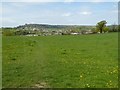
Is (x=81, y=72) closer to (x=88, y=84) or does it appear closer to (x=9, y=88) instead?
(x=88, y=84)

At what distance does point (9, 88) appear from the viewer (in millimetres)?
11734

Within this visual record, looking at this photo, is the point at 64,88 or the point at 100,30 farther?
the point at 100,30

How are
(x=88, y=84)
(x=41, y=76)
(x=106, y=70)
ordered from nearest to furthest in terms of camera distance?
(x=88, y=84)
(x=41, y=76)
(x=106, y=70)

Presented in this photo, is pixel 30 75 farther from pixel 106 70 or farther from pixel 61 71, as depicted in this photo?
pixel 106 70

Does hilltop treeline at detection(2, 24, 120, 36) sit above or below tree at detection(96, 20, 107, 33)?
below

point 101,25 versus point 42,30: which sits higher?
point 101,25

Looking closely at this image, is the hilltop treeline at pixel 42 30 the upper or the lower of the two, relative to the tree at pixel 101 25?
lower

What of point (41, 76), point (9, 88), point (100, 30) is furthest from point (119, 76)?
point (100, 30)

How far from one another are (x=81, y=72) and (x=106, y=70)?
6.21ft

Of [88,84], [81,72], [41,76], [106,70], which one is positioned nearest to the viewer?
[88,84]

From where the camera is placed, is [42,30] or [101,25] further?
[101,25]

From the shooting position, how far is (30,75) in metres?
14.7

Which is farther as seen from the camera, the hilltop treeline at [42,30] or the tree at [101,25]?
the tree at [101,25]

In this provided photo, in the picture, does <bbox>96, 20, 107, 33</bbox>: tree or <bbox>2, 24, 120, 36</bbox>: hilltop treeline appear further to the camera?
<bbox>96, 20, 107, 33</bbox>: tree
